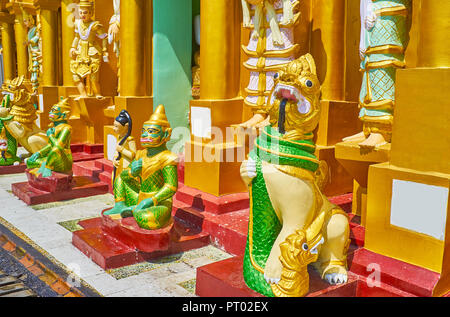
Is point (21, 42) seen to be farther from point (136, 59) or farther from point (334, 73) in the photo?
point (334, 73)

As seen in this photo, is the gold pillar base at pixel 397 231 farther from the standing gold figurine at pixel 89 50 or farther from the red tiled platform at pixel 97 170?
the standing gold figurine at pixel 89 50

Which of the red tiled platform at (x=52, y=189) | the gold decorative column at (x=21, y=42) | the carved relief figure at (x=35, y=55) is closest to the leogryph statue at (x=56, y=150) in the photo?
the red tiled platform at (x=52, y=189)

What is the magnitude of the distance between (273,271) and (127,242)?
5.52ft

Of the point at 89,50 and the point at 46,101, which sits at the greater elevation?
the point at 89,50

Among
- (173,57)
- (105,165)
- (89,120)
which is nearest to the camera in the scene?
(173,57)

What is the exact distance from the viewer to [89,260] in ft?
12.4

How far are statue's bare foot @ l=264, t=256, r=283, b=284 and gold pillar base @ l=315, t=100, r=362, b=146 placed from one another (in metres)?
2.19

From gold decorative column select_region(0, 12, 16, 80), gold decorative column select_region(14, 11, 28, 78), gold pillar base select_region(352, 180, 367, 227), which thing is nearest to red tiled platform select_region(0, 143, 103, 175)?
gold pillar base select_region(352, 180, 367, 227)

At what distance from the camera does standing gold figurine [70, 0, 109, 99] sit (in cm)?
812

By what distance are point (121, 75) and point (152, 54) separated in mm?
585

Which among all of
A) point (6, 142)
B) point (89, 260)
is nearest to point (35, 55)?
point (6, 142)

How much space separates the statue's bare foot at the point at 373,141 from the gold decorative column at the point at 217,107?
65.3 inches

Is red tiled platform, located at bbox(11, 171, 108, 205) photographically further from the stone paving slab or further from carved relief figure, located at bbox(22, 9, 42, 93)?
carved relief figure, located at bbox(22, 9, 42, 93)

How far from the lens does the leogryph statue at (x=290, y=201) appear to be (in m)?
2.57
